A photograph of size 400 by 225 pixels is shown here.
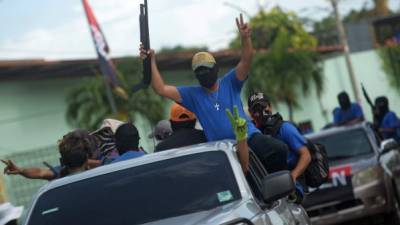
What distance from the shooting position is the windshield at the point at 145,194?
5219 millimetres

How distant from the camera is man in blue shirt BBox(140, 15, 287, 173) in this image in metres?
6.62

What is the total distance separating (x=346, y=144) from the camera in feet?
40.7

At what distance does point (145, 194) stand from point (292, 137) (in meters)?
2.16

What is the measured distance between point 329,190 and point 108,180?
6.21m

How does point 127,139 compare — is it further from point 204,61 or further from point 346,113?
point 346,113

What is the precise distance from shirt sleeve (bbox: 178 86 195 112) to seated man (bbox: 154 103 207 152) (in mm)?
249

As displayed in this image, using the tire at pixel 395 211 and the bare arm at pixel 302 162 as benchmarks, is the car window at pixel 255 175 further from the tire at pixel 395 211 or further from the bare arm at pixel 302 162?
the tire at pixel 395 211

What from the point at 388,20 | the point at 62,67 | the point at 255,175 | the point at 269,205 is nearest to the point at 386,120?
the point at 255,175

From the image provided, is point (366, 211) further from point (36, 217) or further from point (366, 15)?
point (366, 15)

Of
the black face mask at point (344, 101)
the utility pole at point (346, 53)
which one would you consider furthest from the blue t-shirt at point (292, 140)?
the utility pole at point (346, 53)

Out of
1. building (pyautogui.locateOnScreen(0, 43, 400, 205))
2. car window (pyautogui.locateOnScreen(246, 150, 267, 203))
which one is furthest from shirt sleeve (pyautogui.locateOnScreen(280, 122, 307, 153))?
building (pyautogui.locateOnScreen(0, 43, 400, 205))

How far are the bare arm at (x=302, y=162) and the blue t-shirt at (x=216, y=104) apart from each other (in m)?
0.56

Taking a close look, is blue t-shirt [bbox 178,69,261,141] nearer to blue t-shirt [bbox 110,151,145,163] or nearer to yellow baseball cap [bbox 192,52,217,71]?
yellow baseball cap [bbox 192,52,217,71]

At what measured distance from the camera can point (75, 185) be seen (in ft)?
18.5
